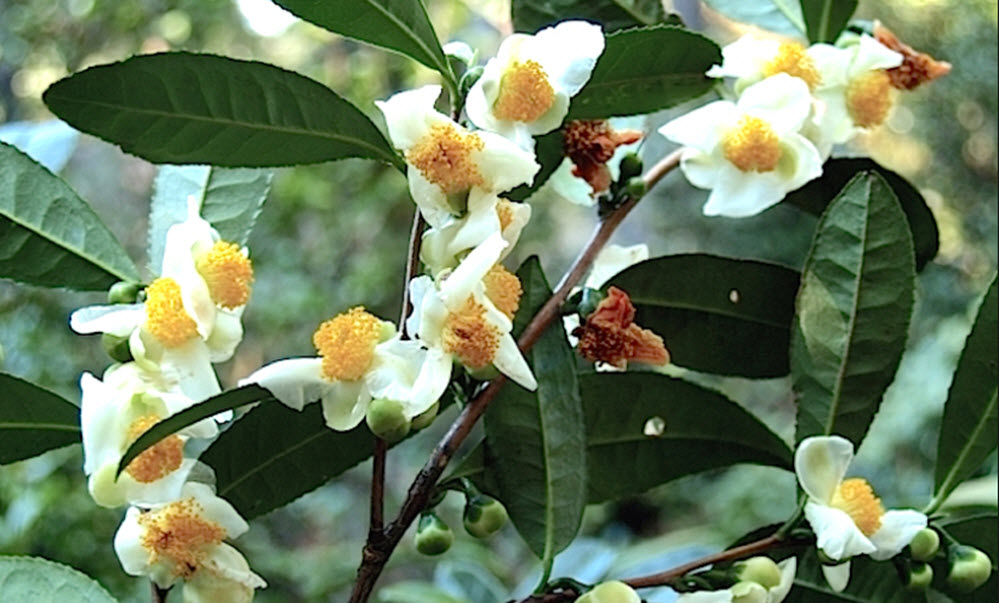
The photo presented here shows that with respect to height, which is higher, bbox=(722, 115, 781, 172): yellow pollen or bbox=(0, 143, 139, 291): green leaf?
bbox=(722, 115, 781, 172): yellow pollen

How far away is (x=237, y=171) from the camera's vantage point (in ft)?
1.70

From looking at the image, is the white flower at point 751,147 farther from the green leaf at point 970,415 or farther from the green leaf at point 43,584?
the green leaf at point 43,584

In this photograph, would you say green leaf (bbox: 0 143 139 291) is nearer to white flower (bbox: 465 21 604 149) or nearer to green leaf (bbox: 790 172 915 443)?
white flower (bbox: 465 21 604 149)

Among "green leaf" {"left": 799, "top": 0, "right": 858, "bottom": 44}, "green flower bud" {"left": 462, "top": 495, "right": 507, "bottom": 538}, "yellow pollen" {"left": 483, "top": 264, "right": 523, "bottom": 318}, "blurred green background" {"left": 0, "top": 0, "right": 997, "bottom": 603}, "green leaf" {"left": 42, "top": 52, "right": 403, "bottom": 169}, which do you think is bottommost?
"blurred green background" {"left": 0, "top": 0, "right": 997, "bottom": 603}

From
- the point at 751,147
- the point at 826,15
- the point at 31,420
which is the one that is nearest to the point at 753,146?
the point at 751,147

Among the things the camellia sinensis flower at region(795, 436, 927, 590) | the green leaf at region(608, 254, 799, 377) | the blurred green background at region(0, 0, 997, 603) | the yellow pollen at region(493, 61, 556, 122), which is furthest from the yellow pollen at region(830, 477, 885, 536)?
the blurred green background at region(0, 0, 997, 603)

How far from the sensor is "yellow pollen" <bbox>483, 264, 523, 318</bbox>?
38 centimetres

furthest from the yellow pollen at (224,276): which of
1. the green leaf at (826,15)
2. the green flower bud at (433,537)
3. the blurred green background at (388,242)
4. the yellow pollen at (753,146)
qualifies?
the blurred green background at (388,242)

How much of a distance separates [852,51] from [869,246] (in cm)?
11

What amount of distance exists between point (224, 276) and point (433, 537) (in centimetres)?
13

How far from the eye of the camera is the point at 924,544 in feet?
1.46

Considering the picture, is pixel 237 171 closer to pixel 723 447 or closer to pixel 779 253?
pixel 723 447

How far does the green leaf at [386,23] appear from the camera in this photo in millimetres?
395

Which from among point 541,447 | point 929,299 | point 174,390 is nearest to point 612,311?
point 541,447
